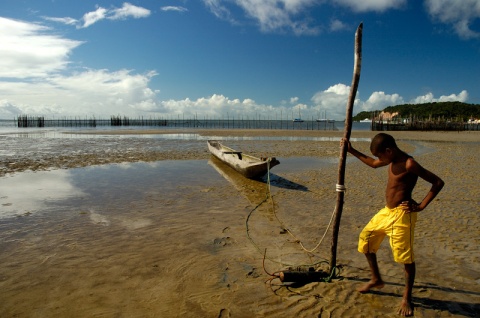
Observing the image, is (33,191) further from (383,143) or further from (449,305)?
(449,305)

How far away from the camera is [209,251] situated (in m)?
5.17

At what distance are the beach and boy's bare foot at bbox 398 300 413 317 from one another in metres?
0.15

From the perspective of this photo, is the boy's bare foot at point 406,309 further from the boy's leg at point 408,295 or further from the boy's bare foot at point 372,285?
the boy's bare foot at point 372,285

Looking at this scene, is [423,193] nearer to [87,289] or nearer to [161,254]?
[161,254]

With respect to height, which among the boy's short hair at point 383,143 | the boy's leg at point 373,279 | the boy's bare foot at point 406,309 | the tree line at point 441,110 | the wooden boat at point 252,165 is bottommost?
the boy's bare foot at point 406,309

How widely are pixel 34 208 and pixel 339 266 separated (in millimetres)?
7257

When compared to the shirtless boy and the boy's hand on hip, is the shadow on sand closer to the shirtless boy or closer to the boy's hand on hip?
the shirtless boy

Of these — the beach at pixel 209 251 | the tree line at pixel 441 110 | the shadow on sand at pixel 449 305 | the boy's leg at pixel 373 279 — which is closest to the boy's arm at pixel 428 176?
the boy's leg at pixel 373 279

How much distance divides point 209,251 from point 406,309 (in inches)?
118

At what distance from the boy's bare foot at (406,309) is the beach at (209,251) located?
0.15 metres

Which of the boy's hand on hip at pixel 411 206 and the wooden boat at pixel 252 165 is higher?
the boy's hand on hip at pixel 411 206

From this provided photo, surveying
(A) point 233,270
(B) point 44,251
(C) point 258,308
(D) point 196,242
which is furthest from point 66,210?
(C) point 258,308

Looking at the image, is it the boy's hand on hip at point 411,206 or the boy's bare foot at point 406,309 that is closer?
the boy's hand on hip at point 411,206

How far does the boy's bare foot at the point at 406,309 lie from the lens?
3.39 meters
